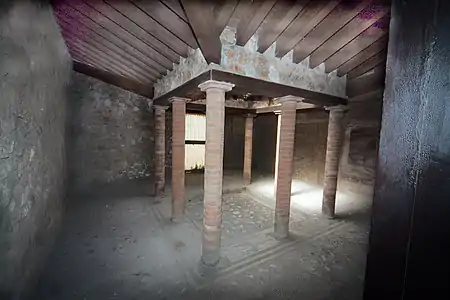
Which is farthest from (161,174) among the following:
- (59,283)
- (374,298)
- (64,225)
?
(374,298)

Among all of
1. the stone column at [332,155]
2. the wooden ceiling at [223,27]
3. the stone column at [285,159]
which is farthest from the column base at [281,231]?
the wooden ceiling at [223,27]

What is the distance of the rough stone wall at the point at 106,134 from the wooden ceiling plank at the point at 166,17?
498cm

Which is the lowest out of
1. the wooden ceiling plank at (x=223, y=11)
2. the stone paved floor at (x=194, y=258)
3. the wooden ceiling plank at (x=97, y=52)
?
the stone paved floor at (x=194, y=258)

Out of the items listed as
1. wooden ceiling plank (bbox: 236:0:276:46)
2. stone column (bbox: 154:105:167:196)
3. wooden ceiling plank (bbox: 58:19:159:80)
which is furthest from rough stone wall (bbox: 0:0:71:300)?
stone column (bbox: 154:105:167:196)

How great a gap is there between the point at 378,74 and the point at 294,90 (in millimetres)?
1762

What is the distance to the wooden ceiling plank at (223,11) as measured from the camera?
7.50 ft

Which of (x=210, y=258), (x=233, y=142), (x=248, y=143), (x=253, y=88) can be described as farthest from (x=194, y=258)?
(x=233, y=142)

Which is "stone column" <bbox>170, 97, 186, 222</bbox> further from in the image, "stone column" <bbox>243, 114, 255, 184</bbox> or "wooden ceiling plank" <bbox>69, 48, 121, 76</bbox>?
"stone column" <bbox>243, 114, 255, 184</bbox>

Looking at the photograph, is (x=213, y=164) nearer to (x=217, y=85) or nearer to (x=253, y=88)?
(x=217, y=85)

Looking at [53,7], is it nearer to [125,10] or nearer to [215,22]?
[125,10]

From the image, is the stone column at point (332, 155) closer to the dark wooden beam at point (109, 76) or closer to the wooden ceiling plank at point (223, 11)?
the wooden ceiling plank at point (223, 11)

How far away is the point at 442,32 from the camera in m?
0.58

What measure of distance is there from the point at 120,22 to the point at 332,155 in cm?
486

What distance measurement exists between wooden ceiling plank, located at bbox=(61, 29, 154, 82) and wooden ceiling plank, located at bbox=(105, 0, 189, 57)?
181 cm
